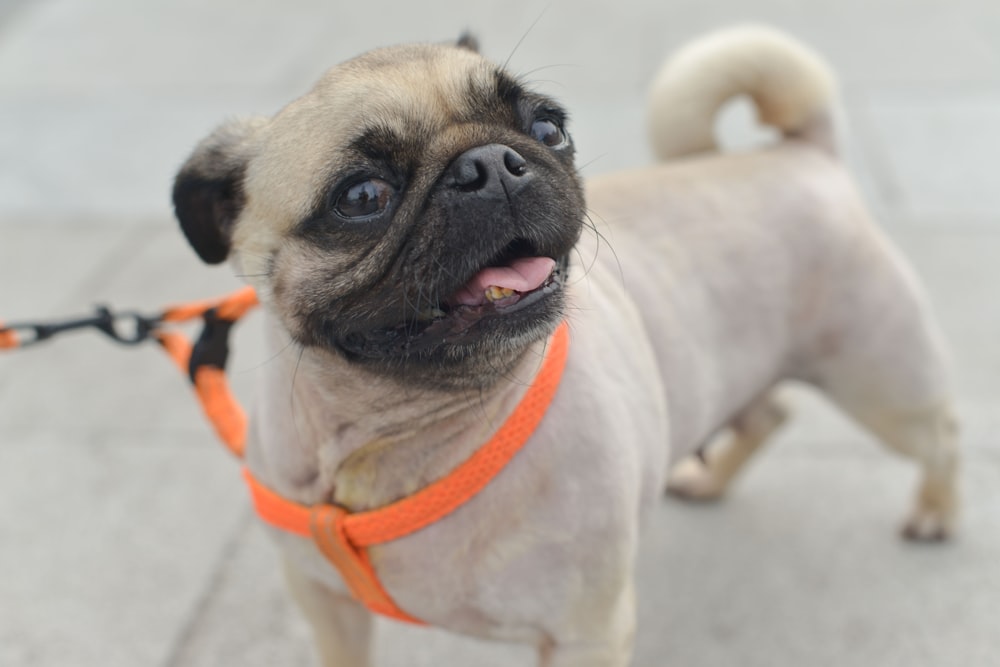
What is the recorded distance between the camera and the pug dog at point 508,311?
68.7 inches

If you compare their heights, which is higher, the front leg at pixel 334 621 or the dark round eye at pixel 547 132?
the dark round eye at pixel 547 132

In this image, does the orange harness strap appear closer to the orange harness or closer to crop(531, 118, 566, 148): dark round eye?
the orange harness

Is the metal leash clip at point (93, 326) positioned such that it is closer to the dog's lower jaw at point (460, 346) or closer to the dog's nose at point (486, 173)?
the dog's lower jaw at point (460, 346)

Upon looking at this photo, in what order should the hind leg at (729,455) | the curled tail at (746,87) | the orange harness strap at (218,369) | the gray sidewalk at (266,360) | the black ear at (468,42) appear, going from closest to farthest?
the black ear at (468,42)
the orange harness strap at (218,369)
the curled tail at (746,87)
the gray sidewalk at (266,360)
the hind leg at (729,455)

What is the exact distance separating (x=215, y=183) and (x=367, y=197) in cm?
47

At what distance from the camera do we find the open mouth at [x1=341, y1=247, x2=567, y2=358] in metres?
1.75

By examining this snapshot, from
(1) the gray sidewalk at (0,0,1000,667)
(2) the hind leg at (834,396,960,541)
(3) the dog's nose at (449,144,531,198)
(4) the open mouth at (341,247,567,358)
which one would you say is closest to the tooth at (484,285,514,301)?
(4) the open mouth at (341,247,567,358)

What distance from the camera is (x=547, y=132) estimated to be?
6.42ft

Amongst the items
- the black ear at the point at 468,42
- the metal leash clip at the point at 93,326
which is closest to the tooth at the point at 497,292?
the black ear at the point at 468,42

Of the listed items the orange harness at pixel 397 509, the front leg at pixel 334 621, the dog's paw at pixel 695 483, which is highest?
the orange harness at pixel 397 509

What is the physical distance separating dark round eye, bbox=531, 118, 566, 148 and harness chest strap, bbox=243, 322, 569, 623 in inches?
16.0

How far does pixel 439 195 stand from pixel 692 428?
117 centimetres

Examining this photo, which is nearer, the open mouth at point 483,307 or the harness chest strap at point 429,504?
the open mouth at point 483,307

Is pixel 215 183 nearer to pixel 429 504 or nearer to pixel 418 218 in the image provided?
pixel 418 218
